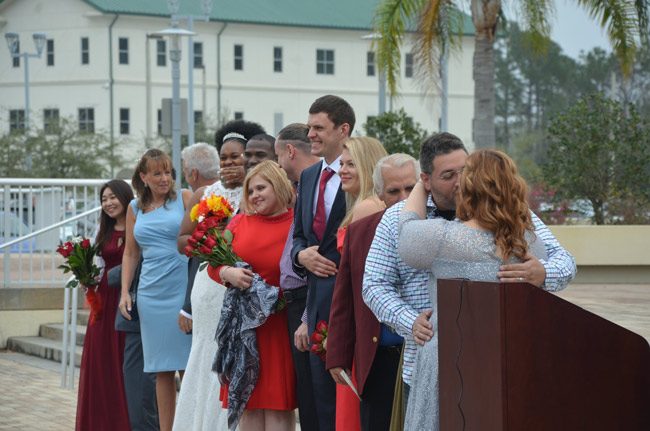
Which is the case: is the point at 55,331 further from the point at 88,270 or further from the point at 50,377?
the point at 88,270

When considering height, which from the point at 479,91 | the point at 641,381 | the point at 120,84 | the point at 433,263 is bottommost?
the point at 641,381

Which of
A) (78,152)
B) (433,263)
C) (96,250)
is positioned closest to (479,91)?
(96,250)

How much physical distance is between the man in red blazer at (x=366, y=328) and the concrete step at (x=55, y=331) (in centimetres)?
946

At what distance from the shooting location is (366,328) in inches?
253

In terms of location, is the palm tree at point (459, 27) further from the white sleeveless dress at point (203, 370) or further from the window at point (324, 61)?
the window at point (324, 61)

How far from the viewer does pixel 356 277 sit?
21.3 feet

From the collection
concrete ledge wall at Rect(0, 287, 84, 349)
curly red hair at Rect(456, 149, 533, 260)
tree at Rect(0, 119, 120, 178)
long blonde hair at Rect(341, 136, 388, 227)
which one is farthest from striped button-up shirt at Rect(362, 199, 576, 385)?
tree at Rect(0, 119, 120, 178)

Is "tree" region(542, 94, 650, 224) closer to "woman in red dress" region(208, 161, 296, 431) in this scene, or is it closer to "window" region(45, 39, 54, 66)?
"woman in red dress" region(208, 161, 296, 431)

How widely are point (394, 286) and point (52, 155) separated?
48945 mm

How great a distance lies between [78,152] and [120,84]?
2335 cm

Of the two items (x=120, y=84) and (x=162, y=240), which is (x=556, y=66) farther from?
(x=162, y=240)

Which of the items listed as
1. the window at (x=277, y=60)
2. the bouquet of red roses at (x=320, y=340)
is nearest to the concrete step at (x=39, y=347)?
the bouquet of red roses at (x=320, y=340)

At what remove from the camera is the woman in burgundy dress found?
32.5ft

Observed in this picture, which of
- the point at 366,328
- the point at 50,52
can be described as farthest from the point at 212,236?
the point at 50,52
